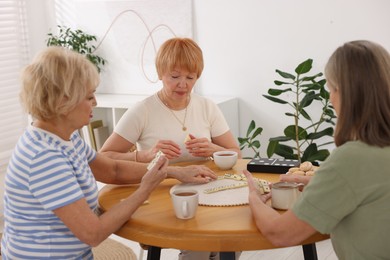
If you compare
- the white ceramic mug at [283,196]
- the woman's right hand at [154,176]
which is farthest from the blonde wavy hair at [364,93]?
the woman's right hand at [154,176]

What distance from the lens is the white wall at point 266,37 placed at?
3.61m

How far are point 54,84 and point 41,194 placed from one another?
0.31 metres

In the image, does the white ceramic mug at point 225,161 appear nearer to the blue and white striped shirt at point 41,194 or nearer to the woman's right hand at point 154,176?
the woman's right hand at point 154,176

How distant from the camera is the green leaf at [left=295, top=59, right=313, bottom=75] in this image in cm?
348


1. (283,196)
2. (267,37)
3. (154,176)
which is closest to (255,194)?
(283,196)

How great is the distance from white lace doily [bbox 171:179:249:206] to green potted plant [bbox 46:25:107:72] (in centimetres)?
268

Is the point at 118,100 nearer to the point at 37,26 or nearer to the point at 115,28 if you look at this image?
the point at 115,28

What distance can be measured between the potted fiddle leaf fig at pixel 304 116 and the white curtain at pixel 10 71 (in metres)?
1.98

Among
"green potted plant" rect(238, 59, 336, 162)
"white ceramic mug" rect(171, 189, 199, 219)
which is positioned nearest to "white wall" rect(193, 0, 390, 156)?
"green potted plant" rect(238, 59, 336, 162)

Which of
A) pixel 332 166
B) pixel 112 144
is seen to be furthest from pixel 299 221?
pixel 112 144

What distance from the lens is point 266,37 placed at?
153 inches

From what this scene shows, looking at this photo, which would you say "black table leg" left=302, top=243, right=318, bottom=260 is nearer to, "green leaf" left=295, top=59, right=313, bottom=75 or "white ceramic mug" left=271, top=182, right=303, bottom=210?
"white ceramic mug" left=271, top=182, right=303, bottom=210

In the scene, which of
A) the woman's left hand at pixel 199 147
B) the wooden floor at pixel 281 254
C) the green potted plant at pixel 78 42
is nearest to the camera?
the woman's left hand at pixel 199 147

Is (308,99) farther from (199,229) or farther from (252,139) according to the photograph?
(199,229)
